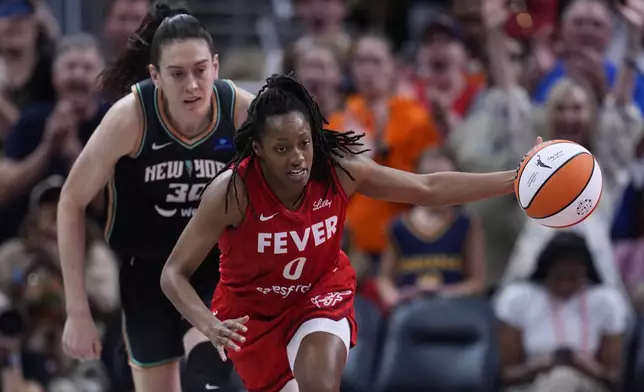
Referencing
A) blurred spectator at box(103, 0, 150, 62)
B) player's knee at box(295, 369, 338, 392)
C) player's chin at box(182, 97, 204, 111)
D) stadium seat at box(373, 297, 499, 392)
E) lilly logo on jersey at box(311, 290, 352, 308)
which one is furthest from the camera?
blurred spectator at box(103, 0, 150, 62)

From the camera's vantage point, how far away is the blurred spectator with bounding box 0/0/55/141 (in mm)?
8250

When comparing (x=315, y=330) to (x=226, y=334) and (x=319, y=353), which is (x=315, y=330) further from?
(x=226, y=334)

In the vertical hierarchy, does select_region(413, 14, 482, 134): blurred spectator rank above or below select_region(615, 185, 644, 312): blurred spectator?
above

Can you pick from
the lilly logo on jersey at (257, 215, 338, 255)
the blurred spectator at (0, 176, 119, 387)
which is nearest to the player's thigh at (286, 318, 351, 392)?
the lilly logo on jersey at (257, 215, 338, 255)

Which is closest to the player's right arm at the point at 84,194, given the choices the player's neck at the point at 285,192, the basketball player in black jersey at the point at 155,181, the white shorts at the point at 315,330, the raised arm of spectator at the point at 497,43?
the basketball player in black jersey at the point at 155,181

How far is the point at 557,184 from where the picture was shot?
4.55 m

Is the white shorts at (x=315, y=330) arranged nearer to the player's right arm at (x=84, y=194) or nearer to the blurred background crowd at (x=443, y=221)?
the player's right arm at (x=84, y=194)

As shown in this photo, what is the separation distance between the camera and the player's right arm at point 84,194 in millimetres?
4855

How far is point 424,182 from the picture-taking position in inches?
186

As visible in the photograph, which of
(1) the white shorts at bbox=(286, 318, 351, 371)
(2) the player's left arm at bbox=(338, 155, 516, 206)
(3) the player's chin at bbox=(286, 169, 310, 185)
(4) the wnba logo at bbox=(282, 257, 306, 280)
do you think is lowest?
(1) the white shorts at bbox=(286, 318, 351, 371)

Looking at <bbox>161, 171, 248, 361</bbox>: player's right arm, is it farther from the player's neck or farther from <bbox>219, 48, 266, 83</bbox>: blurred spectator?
<bbox>219, 48, 266, 83</bbox>: blurred spectator

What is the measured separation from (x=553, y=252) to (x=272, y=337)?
2.99 metres

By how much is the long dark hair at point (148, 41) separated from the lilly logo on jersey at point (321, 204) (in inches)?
32.0

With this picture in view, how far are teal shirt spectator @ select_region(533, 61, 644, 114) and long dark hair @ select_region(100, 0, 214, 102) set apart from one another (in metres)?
3.59
